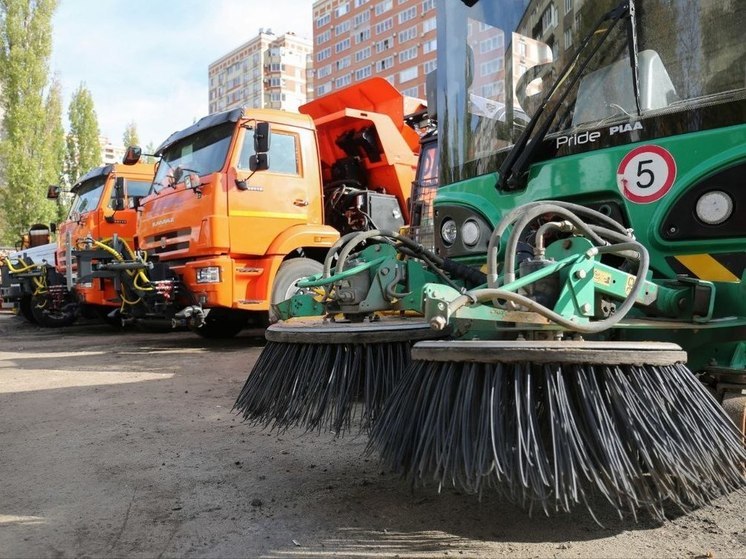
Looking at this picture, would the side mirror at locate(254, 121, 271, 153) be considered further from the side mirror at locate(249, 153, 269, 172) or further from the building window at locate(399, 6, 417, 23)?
the building window at locate(399, 6, 417, 23)

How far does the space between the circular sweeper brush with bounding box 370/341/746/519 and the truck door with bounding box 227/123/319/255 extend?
17.3 feet

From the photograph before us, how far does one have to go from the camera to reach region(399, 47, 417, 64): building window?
5984 centimetres

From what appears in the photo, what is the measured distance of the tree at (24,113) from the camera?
2408cm

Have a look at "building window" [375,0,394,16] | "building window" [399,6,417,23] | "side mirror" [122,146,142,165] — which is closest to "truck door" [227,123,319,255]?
"side mirror" [122,146,142,165]

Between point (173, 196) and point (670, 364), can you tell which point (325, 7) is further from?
point (670, 364)

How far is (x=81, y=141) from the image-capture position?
3059 cm

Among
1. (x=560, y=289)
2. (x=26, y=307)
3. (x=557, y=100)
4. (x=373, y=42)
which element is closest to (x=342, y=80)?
(x=373, y=42)

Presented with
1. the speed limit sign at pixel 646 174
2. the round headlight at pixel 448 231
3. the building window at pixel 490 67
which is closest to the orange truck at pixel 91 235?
the round headlight at pixel 448 231

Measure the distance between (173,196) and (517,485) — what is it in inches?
254

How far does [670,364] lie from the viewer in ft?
6.68

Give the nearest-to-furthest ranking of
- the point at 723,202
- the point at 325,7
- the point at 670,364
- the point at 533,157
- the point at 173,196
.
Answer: the point at 670,364, the point at 723,202, the point at 533,157, the point at 173,196, the point at 325,7

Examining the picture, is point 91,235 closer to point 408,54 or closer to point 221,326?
point 221,326

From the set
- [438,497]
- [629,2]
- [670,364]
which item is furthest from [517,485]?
[629,2]

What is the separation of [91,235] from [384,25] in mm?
59772
